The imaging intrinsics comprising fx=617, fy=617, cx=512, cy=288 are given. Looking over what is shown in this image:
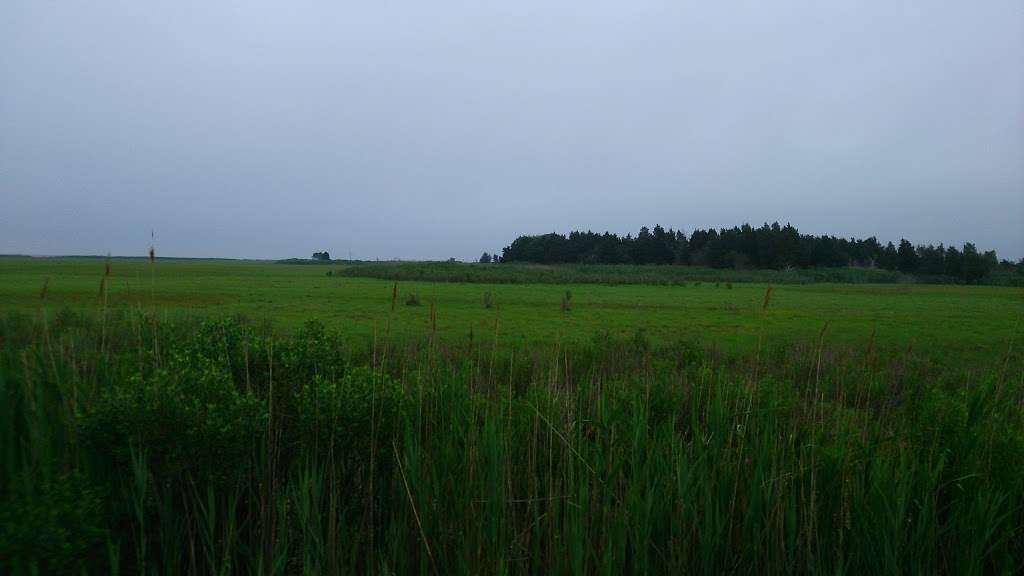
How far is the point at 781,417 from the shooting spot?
4.37m

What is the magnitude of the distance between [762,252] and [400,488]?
161 ft

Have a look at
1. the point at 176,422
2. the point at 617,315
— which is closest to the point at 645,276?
the point at 617,315

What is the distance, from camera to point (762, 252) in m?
47.7

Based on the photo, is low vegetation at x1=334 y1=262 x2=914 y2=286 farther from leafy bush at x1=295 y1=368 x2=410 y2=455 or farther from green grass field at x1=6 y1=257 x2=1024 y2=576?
leafy bush at x1=295 y1=368 x2=410 y2=455

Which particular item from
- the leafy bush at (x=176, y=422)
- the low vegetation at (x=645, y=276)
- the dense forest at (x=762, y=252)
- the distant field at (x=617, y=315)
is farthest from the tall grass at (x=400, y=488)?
the dense forest at (x=762, y=252)

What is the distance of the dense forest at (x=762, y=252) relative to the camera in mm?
40531

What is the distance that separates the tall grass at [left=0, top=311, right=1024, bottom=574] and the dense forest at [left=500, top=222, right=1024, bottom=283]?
44.6 metres

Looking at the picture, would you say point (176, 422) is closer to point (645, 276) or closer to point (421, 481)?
point (421, 481)

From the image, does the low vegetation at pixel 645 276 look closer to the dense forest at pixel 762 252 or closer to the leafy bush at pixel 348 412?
the dense forest at pixel 762 252

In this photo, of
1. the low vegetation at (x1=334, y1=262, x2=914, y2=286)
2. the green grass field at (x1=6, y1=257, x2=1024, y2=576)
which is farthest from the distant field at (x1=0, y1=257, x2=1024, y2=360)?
the low vegetation at (x1=334, y1=262, x2=914, y2=286)

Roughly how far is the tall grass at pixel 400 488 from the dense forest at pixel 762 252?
44.6 metres

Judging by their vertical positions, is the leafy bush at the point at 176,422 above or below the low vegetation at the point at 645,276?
below

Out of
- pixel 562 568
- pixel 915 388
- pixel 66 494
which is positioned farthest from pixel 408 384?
pixel 915 388

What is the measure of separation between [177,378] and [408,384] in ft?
5.93
